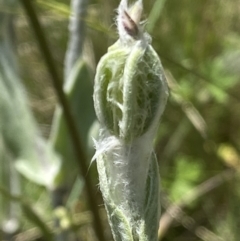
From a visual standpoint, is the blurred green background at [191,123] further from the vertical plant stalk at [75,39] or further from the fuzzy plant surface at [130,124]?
the fuzzy plant surface at [130,124]

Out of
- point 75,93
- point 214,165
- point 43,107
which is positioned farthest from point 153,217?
point 43,107

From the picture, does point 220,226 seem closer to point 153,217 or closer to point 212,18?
point 212,18

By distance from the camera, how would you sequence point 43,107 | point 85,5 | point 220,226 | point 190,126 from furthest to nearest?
1. point 43,107
2. point 190,126
3. point 220,226
4. point 85,5

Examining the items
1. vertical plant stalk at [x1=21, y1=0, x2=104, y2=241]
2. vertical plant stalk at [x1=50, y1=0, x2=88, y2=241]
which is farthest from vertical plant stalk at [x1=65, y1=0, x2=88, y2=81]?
vertical plant stalk at [x1=21, y1=0, x2=104, y2=241]

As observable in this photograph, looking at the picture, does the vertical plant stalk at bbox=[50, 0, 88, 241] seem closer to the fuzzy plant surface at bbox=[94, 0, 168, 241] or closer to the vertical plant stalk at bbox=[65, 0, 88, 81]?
the vertical plant stalk at bbox=[65, 0, 88, 81]

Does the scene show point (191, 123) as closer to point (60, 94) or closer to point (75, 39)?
point (75, 39)
